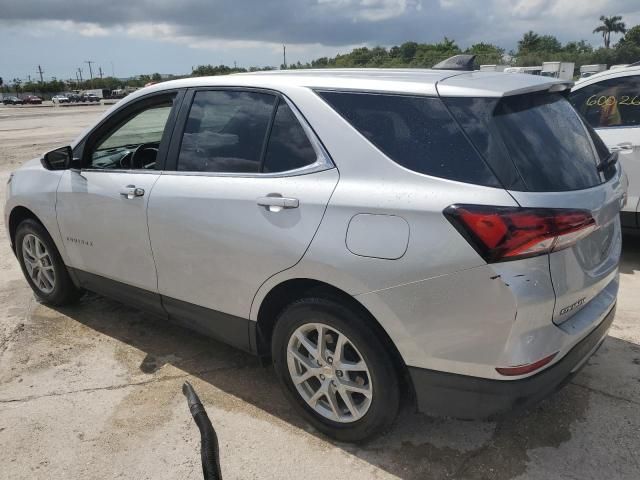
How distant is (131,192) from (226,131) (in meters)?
0.76

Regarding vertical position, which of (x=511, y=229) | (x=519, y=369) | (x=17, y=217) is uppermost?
(x=511, y=229)

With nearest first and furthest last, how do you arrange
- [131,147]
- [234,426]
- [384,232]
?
[384,232]
[234,426]
[131,147]

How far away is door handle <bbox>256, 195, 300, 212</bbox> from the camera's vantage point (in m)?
2.58

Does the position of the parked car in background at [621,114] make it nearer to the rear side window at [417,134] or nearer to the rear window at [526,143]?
the rear window at [526,143]

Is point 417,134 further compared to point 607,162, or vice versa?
point 607,162

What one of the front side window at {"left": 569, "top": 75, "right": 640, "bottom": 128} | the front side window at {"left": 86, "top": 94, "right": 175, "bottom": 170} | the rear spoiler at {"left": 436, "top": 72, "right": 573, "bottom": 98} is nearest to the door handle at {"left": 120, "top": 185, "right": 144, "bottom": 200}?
the front side window at {"left": 86, "top": 94, "right": 175, "bottom": 170}

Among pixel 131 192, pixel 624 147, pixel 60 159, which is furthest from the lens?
pixel 624 147

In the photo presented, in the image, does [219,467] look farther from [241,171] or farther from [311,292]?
[241,171]

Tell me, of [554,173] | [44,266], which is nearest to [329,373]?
[554,173]

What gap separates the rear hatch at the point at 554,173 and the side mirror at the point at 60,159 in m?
2.81

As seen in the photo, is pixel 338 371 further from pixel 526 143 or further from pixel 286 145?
pixel 526 143

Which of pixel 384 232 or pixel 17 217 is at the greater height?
pixel 384 232

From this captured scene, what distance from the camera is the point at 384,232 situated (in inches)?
89.7

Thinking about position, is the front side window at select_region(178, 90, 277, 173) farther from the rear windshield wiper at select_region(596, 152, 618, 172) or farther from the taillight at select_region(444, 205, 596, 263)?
the rear windshield wiper at select_region(596, 152, 618, 172)
